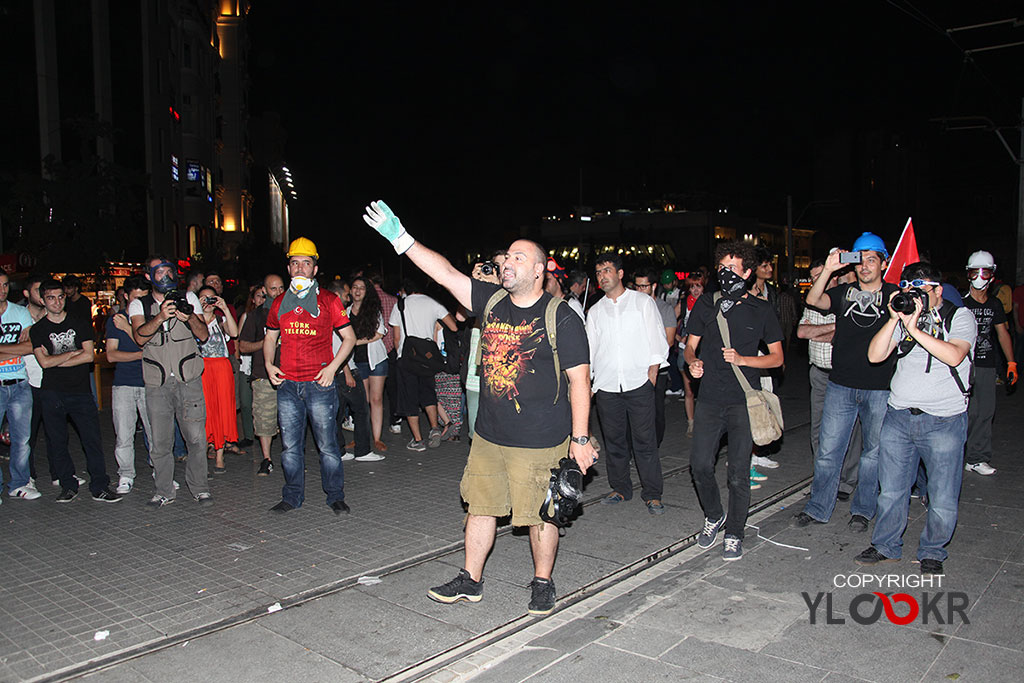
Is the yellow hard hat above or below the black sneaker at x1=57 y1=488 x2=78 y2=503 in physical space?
above

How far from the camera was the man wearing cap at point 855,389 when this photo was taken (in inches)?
227

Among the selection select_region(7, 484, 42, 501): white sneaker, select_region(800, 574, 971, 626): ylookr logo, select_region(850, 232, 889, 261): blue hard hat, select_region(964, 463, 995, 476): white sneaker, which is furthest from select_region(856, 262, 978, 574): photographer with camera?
select_region(7, 484, 42, 501): white sneaker

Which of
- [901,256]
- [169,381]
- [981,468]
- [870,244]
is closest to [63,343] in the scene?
[169,381]

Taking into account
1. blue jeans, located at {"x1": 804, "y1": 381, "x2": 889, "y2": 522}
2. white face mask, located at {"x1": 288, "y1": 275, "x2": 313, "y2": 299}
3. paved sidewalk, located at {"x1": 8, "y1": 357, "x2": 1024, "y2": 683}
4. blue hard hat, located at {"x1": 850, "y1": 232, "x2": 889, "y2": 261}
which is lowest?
Result: paved sidewalk, located at {"x1": 8, "y1": 357, "x2": 1024, "y2": 683}

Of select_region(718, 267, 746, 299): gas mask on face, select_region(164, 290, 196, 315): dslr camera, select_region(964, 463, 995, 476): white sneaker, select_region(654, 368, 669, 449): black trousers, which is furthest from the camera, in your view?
select_region(964, 463, 995, 476): white sneaker

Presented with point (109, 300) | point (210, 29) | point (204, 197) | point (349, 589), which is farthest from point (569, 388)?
point (210, 29)

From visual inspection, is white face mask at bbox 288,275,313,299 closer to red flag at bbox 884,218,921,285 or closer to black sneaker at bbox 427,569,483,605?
black sneaker at bbox 427,569,483,605

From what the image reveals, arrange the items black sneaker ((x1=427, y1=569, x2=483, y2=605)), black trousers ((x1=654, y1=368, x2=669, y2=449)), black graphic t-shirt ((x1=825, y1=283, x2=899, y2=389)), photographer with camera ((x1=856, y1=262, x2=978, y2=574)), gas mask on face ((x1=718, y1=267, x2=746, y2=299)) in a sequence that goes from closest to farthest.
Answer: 1. black sneaker ((x1=427, y1=569, x2=483, y2=605))
2. photographer with camera ((x1=856, y1=262, x2=978, y2=574))
3. gas mask on face ((x1=718, y1=267, x2=746, y2=299))
4. black graphic t-shirt ((x1=825, y1=283, x2=899, y2=389))
5. black trousers ((x1=654, y1=368, x2=669, y2=449))

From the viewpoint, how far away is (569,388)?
4512 millimetres

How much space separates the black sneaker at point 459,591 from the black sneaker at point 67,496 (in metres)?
4.31

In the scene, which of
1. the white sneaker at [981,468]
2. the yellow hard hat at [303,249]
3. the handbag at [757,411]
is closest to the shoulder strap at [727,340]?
the handbag at [757,411]

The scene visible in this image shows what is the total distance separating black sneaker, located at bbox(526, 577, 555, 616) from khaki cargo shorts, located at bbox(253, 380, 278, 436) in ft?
14.8

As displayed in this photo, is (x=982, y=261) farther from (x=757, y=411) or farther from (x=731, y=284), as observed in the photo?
(x=757, y=411)

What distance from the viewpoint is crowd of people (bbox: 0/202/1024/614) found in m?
4.45
